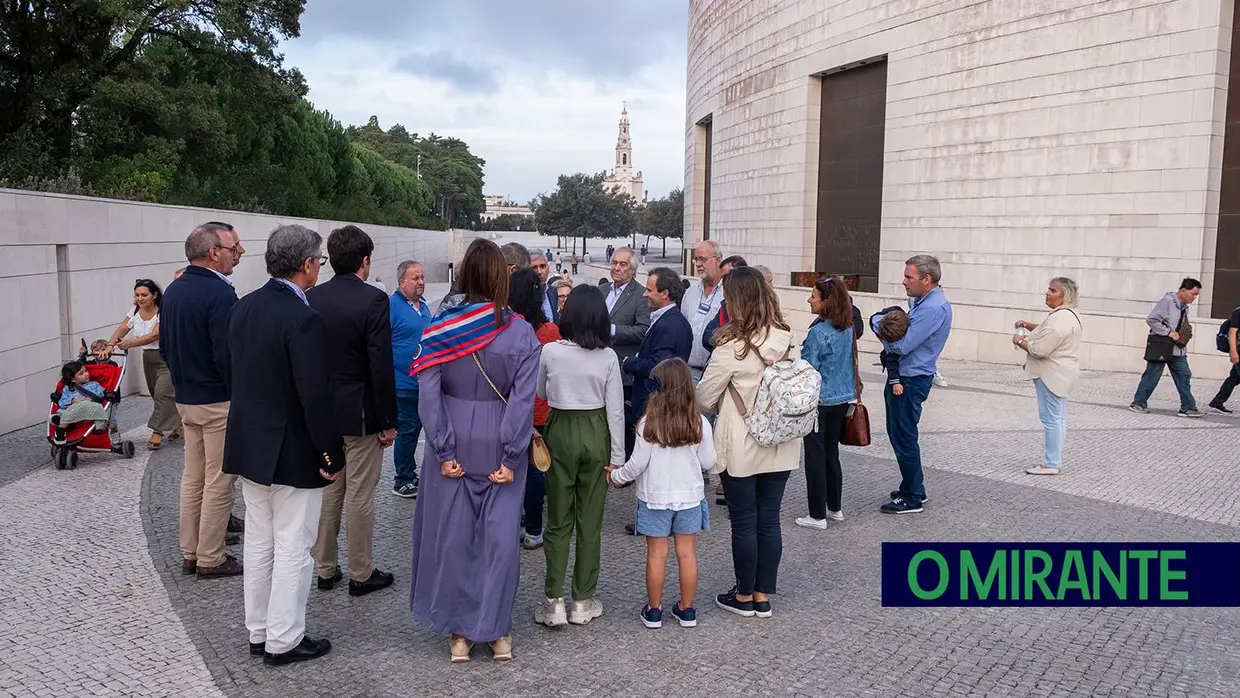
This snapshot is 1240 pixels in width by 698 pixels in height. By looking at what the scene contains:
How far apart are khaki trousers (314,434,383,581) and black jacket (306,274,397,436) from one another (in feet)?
0.49

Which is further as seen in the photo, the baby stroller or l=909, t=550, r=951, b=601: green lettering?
the baby stroller

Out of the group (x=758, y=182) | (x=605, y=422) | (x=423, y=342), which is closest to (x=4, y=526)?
(x=423, y=342)

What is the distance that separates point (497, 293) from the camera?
4.25 meters

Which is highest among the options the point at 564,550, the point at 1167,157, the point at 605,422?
the point at 1167,157

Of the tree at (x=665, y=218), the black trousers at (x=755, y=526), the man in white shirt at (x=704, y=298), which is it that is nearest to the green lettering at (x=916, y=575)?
the black trousers at (x=755, y=526)

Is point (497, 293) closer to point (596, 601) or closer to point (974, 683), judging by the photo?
point (596, 601)

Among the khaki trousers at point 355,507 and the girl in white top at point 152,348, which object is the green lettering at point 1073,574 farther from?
the girl in white top at point 152,348

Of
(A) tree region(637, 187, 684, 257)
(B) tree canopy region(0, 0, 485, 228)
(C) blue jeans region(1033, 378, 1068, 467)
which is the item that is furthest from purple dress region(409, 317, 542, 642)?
(A) tree region(637, 187, 684, 257)

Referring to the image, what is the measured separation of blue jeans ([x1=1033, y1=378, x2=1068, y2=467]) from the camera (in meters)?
7.74

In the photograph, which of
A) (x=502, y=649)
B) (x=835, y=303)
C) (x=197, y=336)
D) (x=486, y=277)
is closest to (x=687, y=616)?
(x=502, y=649)

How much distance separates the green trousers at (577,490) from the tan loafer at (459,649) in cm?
57

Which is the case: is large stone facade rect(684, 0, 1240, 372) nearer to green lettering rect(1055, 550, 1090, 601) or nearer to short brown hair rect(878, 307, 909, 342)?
green lettering rect(1055, 550, 1090, 601)

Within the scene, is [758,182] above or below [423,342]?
above

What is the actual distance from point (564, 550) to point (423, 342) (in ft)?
4.32
